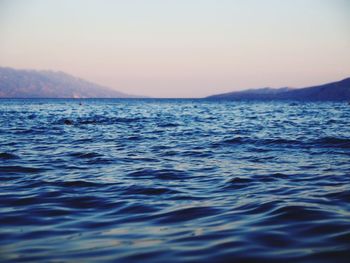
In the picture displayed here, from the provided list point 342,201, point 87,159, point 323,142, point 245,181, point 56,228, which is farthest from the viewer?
point 323,142

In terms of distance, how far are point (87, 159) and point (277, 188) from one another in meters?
6.43

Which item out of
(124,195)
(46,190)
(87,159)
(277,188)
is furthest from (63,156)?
(277,188)

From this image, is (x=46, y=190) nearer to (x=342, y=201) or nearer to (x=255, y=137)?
(x=342, y=201)

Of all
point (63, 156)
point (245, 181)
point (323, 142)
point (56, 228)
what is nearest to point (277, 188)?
point (245, 181)

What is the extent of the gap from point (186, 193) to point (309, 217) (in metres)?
2.50

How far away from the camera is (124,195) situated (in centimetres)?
681

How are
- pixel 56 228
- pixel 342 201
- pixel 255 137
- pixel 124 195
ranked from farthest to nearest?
pixel 255 137, pixel 124 195, pixel 342 201, pixel 56 228

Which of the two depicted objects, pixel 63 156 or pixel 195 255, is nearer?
pixel 195 255

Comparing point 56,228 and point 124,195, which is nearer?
point 56,228

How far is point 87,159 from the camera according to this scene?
36.9ft

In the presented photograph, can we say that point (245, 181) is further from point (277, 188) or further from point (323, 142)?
point (323, 142)

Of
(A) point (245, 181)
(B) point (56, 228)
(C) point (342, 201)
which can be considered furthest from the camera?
(A) point (245, 181)

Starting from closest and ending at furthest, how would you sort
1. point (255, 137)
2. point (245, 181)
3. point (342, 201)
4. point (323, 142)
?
point (342, 201) → point (245, 181) → point (323, 142) → point (255, 137)

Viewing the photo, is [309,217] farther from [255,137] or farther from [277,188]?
[255,137]
